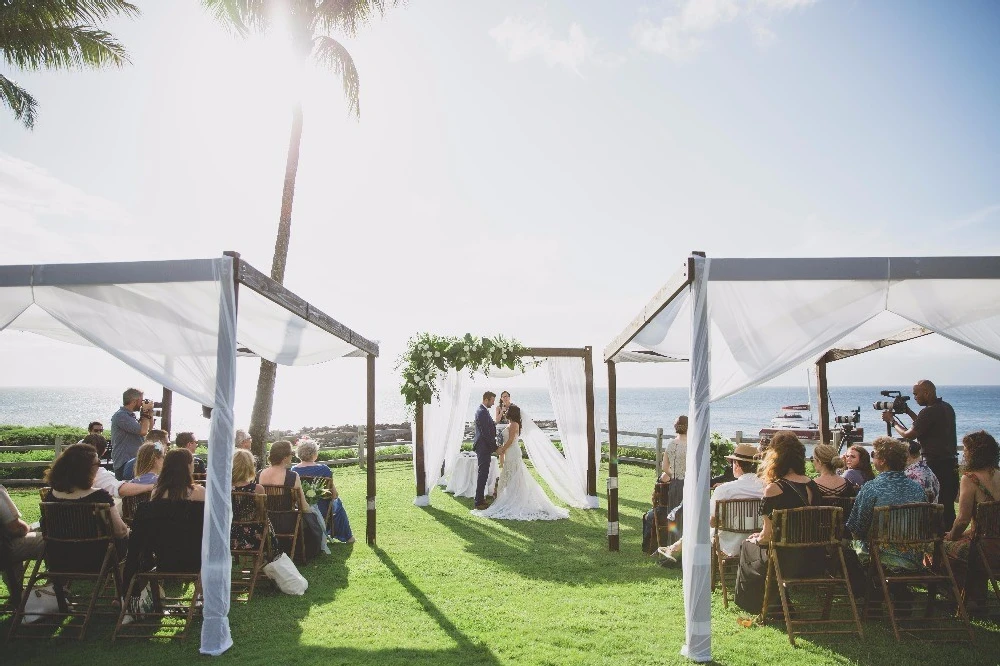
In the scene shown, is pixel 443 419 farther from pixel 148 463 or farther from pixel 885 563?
pixel 885 563

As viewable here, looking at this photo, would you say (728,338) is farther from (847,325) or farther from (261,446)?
(261,446)

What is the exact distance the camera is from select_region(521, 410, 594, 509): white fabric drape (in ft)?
34.8

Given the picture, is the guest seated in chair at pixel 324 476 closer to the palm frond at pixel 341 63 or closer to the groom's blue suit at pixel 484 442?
the groom's blue suit at pixel 484 442

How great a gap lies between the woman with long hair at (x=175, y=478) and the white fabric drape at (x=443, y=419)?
19.4 ft

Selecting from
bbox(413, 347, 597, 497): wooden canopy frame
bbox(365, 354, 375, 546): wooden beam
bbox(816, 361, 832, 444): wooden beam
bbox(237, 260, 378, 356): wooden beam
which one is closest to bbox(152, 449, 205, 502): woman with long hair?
bbox(237, 260, 378, 356): wooden beam

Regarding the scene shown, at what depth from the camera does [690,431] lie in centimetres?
424

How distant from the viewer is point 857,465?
6.06 m

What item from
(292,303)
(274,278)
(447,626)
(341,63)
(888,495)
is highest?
(341,63)

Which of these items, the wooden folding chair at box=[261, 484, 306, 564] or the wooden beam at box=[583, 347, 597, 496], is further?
the wooden beam at box=[583, 347, 597, 496]

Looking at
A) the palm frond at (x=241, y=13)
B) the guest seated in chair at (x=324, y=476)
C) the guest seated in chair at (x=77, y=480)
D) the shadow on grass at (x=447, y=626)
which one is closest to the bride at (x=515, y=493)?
the guest seated in chair at (x=324, y=476)

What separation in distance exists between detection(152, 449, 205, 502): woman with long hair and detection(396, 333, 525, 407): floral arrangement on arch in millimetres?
5008

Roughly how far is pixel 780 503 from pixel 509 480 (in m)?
5.72

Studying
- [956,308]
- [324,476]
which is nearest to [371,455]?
[324,476]

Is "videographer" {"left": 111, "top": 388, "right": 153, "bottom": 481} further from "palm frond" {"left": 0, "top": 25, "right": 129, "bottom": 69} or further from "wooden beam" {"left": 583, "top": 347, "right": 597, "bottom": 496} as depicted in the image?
"palm frond" {"left": 0, "top": 25, "right": 129, "bottom": 69}
